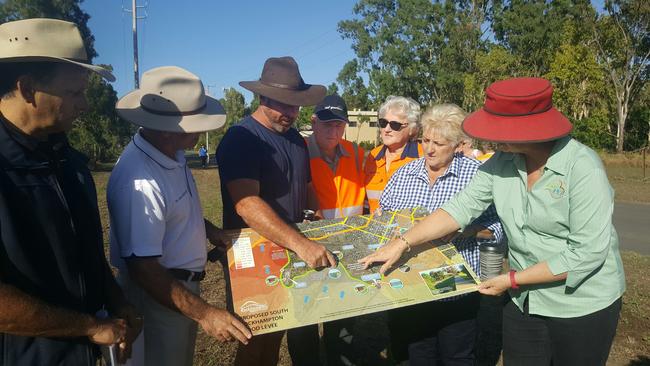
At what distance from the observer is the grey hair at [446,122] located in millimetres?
3086

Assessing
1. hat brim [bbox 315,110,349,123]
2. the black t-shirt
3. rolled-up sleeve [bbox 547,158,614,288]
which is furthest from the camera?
hat brim [bbox 315,110,349,123]

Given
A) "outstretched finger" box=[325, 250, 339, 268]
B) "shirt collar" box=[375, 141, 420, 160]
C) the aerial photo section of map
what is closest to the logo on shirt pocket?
the aerial photo section of map

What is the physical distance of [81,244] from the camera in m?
1.85

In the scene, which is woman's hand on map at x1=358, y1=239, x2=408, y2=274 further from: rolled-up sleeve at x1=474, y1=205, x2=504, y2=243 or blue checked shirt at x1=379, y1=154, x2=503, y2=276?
rolled-up sleeve at x1=474, y1=205, x2=504, y2=243

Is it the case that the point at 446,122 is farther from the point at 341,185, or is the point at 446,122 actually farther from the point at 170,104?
the point at 170,104

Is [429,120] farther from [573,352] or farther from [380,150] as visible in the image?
[573,352]

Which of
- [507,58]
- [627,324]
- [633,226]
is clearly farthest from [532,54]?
[627,324]

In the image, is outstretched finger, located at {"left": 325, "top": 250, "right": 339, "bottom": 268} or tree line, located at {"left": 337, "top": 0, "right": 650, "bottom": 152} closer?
outstretched finger, located at {"left": 325, "top": 250, "right": 339, "bottom": 268}

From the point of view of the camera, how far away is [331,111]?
3.82m

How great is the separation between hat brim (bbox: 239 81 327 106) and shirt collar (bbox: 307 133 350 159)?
2.46ft

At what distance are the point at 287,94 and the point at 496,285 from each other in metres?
1.82

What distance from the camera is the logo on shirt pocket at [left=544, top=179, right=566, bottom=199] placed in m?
2.22

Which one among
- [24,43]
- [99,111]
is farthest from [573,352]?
[99,111]

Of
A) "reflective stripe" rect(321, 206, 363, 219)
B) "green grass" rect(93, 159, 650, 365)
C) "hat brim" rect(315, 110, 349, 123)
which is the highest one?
"hat brim" rect(315, 110, 349, 123)
